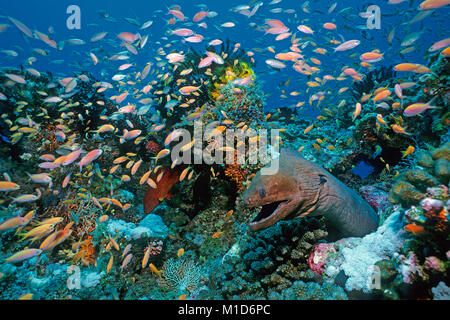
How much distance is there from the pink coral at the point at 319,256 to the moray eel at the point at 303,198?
1.42 ft

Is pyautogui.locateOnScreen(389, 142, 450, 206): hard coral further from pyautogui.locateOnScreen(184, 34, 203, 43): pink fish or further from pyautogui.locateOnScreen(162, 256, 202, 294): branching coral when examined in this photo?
pyautogui.locateOnScreen(184, 34, 203, 43): pink fish

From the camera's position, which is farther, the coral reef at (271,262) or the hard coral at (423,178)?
A: the coral reef at (271,262)

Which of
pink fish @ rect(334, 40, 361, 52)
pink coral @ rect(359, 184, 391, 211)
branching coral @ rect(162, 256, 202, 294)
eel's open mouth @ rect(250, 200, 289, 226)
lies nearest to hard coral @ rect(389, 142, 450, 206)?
eel's open mouth @ rect(250, 200, 289, 226)

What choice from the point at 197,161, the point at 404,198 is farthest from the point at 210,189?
the point at 404,198

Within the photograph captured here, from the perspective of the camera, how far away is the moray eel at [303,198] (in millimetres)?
2844

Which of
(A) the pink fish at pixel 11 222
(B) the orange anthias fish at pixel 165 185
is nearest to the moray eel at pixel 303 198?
(B) the orange anthias fish at pixel 165 185

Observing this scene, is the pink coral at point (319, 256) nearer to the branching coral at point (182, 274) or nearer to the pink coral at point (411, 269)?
the pink coral at point (411, 269)

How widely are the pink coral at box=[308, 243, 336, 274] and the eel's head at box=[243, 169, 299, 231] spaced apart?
4.24 ft

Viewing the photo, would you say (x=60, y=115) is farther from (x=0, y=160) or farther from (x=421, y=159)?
(x=421, y=159)

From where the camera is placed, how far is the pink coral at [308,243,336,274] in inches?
144

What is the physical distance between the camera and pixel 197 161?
5.69 m

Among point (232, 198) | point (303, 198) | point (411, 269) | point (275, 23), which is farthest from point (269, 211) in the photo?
point (275, 23)

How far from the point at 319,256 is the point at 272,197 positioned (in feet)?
5.80
